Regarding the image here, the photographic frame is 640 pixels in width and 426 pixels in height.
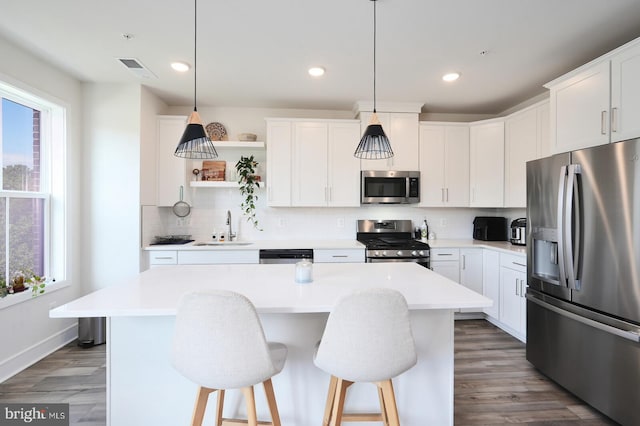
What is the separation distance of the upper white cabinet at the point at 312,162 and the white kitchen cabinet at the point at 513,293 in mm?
1762

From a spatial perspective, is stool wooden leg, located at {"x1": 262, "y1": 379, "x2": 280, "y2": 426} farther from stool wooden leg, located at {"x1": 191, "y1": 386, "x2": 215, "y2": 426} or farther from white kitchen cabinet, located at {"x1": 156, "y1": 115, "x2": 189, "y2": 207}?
white kitchen cabinet, located at {"x1": 156, "y1": 115, "x2": 189, "y2": 207}

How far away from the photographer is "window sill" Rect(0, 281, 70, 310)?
96.8 inches

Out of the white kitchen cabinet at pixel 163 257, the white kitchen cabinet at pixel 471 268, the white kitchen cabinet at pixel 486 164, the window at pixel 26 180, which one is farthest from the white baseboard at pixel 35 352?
the white kitchen cabinet at pixel 486 164

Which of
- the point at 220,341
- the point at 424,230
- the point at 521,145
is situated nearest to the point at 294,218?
the point at 424,230

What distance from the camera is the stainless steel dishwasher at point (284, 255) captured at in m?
3.49

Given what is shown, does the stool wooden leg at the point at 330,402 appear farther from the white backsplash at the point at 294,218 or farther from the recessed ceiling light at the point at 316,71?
the white backsplash at the point at 294,218

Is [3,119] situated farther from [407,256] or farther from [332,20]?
[407,256]

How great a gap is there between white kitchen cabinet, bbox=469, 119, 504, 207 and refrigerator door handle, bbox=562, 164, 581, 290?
166cm

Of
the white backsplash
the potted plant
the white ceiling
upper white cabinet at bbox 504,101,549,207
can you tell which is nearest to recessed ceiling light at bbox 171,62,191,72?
the white ceiling

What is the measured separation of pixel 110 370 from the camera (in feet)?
5.38

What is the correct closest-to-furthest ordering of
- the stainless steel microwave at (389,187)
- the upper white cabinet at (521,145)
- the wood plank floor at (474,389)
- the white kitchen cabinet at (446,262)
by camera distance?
the wood plank floor at (474,389) → the upper white cabinet at (521,145) → the white kitchen cabinet at (446,262) → the stainless steel microwave at (389,187)

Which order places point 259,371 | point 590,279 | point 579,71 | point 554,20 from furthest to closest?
point 579,71 < point 554,20 < point 590,279 < point 259,371

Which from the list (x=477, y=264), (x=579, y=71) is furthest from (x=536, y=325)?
(x=579, y=71)

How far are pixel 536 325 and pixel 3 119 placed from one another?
4.61m
